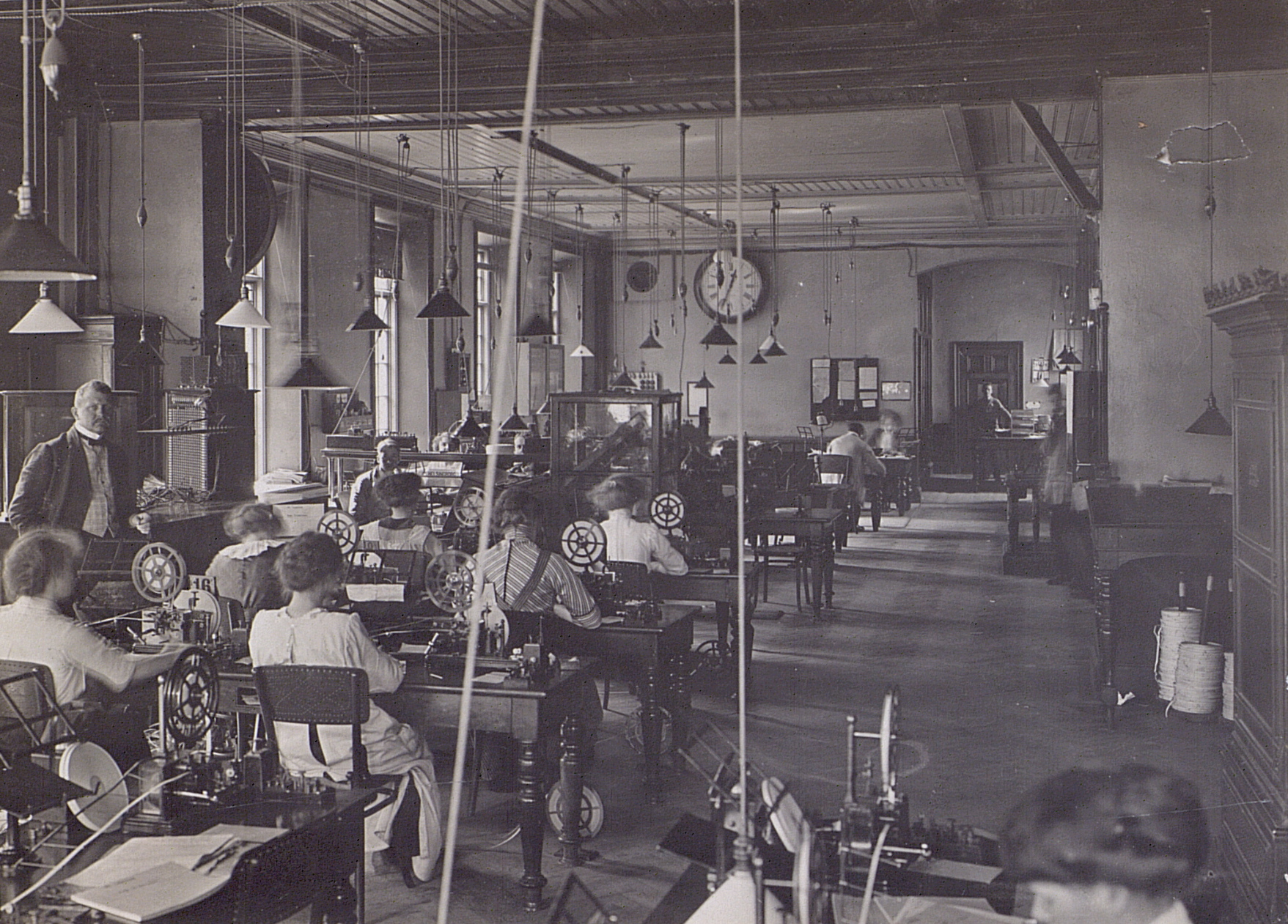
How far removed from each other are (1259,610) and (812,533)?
5.35m

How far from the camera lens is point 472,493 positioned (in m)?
7.21

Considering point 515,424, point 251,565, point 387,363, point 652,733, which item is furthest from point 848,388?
point 251,565

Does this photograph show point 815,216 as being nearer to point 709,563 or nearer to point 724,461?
point 724,461

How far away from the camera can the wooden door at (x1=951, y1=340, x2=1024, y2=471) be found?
19281 millimetres

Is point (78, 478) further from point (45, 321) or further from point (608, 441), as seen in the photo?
point (608, 441)

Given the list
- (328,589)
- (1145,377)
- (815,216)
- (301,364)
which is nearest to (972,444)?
(815,216)

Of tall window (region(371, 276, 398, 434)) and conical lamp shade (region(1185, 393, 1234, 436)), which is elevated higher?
tall window (region(371, 276, 398, 434))

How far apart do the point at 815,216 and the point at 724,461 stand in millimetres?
5843

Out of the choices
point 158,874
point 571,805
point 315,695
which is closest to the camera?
point 158,874

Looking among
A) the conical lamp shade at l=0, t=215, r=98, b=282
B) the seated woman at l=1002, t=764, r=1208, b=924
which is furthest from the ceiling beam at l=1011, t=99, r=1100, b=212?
the seated woman at l=1002, t=764, r=1208, b=924

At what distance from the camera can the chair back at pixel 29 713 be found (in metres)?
2.90

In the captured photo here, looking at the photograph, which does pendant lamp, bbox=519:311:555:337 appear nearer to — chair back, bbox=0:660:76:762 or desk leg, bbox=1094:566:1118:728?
desk leg, bbox=1094:566:1118:728

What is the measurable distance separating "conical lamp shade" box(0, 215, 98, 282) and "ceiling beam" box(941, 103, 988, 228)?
5.61m

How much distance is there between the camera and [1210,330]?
7.47 meters
